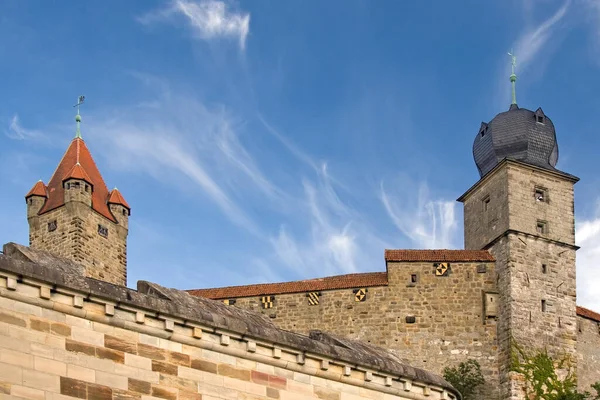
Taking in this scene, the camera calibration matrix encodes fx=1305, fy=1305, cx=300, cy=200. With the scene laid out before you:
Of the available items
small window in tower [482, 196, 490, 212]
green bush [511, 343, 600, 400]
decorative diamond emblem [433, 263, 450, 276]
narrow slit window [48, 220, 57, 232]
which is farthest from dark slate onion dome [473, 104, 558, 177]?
narrow slit window [48, 220, 57, 232]

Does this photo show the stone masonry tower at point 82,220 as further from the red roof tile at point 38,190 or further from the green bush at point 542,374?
the green bush at point 542,374

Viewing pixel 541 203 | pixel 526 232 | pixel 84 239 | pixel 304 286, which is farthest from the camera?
pixel 541 203

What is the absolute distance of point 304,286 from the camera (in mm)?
37844

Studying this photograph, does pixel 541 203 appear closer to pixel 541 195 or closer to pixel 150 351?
pixel 541 195

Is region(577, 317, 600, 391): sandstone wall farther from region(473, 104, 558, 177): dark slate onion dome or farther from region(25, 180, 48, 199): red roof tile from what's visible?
region(25, 180, 48, 199): red roof tile

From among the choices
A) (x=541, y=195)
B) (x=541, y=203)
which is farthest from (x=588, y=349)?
(x=541, y=195)

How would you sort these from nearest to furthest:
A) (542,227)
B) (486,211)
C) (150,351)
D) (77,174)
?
(150,351) < (542,227) < (486,211) < (77,174)

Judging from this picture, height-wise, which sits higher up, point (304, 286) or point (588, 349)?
point (304, 286)

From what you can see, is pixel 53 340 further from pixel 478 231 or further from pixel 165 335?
pixel 478 231

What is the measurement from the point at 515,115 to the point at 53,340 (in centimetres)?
3404

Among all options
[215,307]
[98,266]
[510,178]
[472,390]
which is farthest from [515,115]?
[215,307]

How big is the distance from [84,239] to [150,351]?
95.6ft

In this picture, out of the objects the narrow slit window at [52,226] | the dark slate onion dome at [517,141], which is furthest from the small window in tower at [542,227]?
the narrow slit window at [52,226]

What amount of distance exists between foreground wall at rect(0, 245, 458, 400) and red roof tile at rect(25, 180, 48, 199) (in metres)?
29.6
